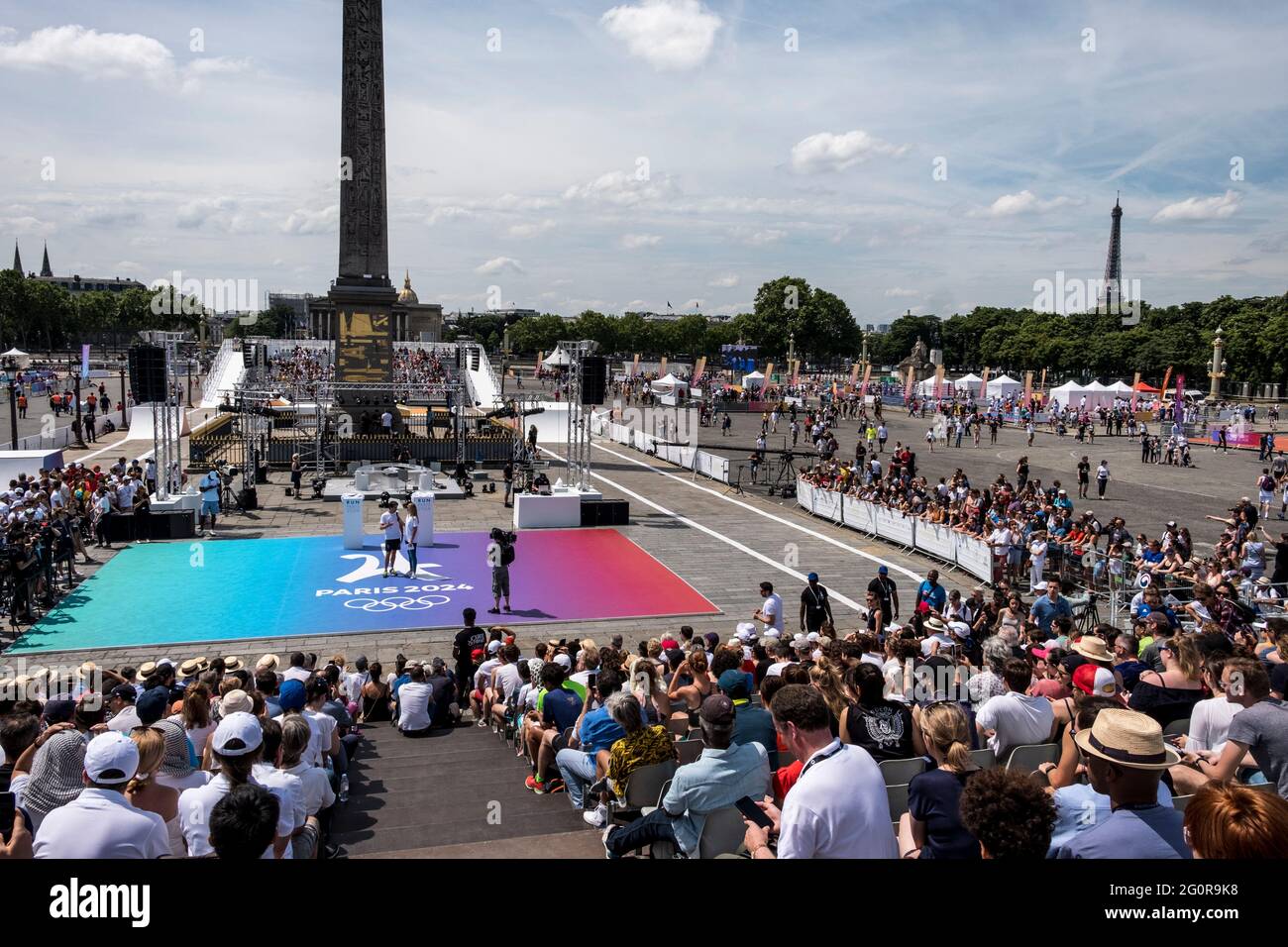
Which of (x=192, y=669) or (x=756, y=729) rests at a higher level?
(x=756, y=729)

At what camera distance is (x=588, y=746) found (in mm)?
7328

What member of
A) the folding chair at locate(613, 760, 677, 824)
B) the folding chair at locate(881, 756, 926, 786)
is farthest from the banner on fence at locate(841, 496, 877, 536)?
the folding chair at locate(613, 760, 677, 824)

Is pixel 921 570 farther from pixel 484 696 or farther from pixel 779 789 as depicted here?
pixel 779 789

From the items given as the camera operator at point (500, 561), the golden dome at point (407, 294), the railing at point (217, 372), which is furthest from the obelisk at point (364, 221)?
the golden dome at point (407, 294)

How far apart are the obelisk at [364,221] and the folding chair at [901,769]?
37.9 m

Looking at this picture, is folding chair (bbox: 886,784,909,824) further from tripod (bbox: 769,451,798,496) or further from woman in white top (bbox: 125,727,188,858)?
tripod (bbox: 769,451,798,496)

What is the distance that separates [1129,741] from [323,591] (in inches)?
668

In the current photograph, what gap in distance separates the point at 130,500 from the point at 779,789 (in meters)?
21.9

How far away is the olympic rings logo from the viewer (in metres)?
17.2

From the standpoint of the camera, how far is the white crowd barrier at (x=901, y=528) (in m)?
20.4

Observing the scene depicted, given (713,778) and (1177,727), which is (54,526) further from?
(1177,727)

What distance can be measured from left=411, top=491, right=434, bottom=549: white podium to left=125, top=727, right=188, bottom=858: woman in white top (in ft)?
55.9

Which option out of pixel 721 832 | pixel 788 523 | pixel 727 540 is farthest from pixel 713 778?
pixel 788 523

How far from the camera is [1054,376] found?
11181cm
